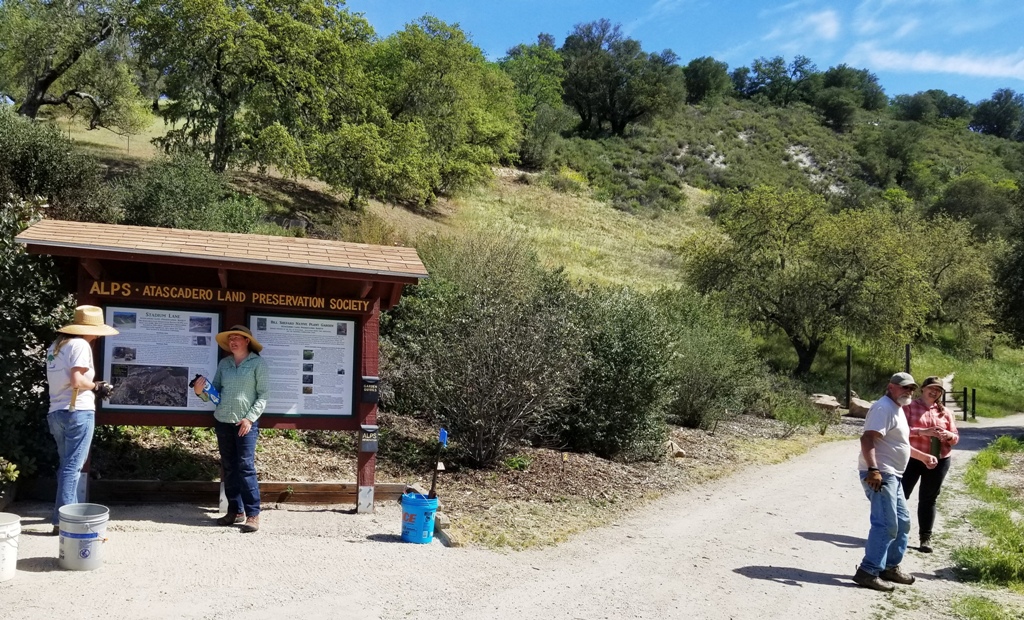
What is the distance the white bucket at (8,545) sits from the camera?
17.6ft

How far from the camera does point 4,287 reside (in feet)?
24.8

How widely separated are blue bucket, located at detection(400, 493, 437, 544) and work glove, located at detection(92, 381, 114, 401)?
2.63 metres

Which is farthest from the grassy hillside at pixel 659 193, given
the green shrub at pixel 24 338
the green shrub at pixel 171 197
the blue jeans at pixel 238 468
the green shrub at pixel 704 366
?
the blue jeans at pixel 238 468

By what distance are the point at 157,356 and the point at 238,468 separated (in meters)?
1.37

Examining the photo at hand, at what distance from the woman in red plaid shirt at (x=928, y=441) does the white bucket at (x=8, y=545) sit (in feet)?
24.1

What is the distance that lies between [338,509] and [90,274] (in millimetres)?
3176

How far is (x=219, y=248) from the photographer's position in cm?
757

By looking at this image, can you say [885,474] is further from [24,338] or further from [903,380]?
[24,338]

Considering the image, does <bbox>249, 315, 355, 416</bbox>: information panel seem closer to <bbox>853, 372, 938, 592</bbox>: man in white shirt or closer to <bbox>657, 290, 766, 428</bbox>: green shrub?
<bbox>853, 372, 938, 592</bbox>: man in white shirt

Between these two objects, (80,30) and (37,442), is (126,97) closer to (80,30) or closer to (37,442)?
(80,30)

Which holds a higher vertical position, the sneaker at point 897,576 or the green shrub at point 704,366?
the green shrub at point 704,366

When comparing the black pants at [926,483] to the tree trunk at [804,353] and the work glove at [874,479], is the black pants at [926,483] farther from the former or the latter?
the tree trunk at [804,353]

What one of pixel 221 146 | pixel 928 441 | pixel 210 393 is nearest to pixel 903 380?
pixel 928 441

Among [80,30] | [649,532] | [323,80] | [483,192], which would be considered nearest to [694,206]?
[483,192]
